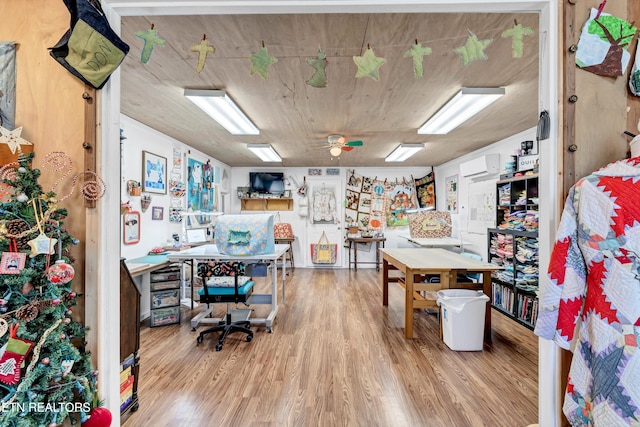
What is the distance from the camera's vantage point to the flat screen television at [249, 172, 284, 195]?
21.0 ft

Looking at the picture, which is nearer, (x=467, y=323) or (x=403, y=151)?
(x=467, y=323)

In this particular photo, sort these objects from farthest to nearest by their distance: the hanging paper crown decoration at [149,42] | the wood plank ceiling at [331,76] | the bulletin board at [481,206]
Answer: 1. the bulletin board at [481,206]
2. the wood plank ceiling at [331,76]
3. the hanging paper crown decoration at [149,42]

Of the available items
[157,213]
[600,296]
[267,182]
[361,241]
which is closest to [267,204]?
[267,182]

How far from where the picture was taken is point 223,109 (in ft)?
8.76

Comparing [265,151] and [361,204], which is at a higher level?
[265,151]

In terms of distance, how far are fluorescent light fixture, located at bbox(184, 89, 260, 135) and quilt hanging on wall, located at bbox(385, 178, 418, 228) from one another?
394 centimetres

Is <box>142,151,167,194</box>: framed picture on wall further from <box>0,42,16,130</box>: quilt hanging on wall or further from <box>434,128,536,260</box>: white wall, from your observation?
<box>434,128,536,260</box>: white wall

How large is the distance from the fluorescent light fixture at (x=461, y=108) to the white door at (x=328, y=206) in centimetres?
327

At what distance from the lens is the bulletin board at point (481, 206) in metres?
3.95

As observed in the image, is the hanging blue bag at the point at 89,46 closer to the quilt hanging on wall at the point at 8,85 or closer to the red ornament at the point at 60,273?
the quilt hanging on wall at the point at 8,85

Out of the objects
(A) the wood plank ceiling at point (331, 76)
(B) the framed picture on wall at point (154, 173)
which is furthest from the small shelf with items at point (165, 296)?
(A) the wood plank ceiling at point (331, 76)

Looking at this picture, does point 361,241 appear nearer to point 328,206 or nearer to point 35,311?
point 328,206

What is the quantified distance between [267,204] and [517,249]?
4903mm

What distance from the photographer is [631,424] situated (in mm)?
854
